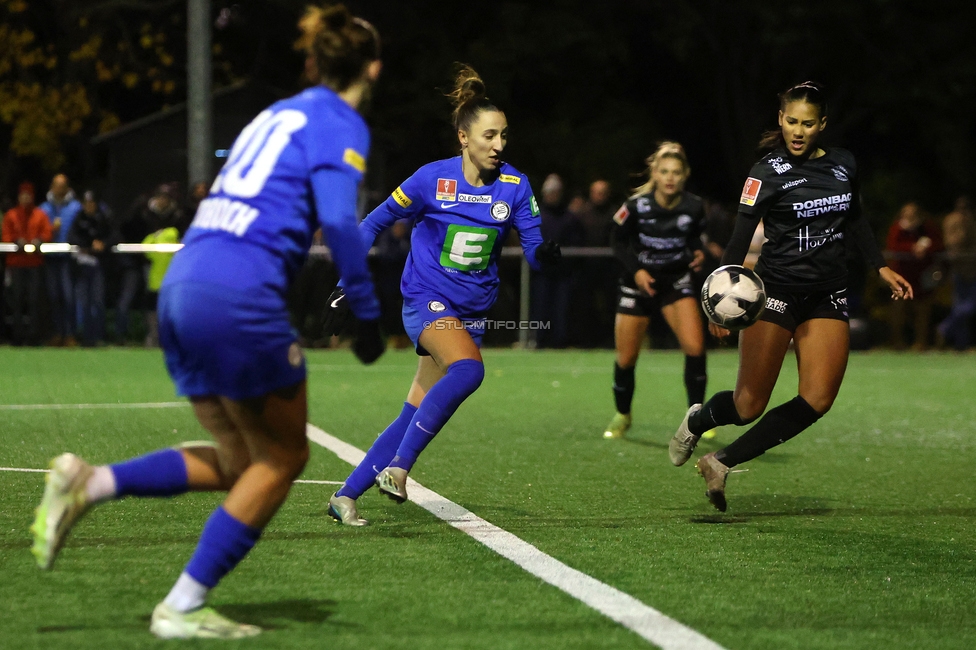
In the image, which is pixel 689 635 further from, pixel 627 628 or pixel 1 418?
pixel 1 418

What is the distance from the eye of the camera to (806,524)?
6.87 m

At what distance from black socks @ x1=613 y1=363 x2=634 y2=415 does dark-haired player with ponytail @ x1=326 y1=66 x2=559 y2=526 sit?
11.6 feet

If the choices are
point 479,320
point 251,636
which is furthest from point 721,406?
point 251,636

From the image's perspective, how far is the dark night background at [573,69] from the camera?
2992cm

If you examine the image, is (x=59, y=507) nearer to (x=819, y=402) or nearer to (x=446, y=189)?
(x=446, y=189)

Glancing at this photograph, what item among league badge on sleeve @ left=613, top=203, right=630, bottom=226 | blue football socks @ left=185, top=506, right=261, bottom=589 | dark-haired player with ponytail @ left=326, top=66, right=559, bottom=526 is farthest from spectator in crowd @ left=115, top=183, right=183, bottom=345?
blue football socks @ left=185, top=506, right=261, bottom=589

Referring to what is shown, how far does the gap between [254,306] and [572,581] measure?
5.68 ft

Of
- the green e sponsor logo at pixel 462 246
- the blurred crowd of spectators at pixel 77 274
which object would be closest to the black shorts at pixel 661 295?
the green e sponsor logo at pixel 462 246

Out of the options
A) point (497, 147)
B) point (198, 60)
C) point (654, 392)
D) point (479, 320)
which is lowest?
point (654, 392)

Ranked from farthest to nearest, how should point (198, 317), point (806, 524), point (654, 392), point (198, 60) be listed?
point (198, 60) < point (654, 392) < point (806, 524) < point (198, 317)

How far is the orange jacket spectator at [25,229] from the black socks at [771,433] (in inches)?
541

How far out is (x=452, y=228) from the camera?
7.04 meters

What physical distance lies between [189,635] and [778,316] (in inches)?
139

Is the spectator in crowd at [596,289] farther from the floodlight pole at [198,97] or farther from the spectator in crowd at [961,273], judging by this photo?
the floodlight pole at [198,97]
